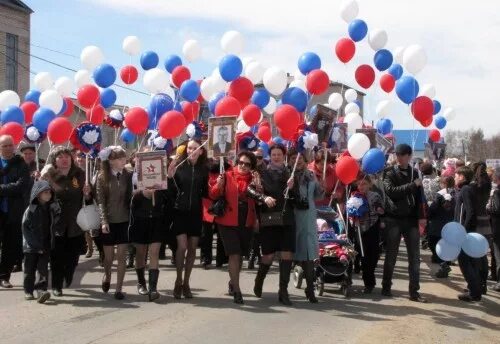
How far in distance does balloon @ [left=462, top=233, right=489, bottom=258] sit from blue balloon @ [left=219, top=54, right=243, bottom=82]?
185 inches

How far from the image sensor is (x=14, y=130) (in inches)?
464

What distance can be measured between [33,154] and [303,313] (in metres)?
5.85

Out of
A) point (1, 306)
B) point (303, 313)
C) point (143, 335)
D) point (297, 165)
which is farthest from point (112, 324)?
point (297, 165)

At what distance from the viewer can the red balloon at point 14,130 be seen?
11711 mm

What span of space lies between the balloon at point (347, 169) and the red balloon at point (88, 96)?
19.5ft

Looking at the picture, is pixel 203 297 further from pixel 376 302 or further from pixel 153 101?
pixel 153 101

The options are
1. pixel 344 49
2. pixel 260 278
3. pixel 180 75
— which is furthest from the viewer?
pixel 180 75

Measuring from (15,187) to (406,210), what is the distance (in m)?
5.23

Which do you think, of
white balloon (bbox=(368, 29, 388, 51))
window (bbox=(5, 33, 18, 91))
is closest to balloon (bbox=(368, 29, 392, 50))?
white balloon (bbox=(368, 29, 388, 51))

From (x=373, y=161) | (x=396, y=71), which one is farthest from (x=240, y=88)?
(x=396, y=71)

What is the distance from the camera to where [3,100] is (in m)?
13.4

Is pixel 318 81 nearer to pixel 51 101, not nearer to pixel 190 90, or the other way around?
pixel 190 90

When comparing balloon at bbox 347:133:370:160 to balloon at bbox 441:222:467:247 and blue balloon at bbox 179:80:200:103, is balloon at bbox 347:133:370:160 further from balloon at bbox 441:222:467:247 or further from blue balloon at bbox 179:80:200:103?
blue balloon at bbox 179:80:200:103

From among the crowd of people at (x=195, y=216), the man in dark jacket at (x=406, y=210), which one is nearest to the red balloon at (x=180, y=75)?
the crowd of people at (x=195, y=216)
